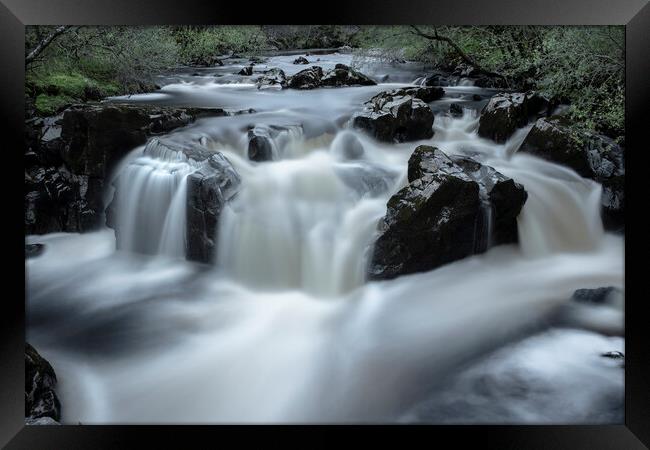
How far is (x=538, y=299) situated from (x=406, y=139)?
4.40ft

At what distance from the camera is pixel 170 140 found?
3.69m

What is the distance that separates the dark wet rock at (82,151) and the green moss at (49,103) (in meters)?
0.07

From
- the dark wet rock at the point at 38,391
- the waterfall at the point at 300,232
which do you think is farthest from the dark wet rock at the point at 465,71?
the dark wet rock at the point at 38,391

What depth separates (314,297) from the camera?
3.45m

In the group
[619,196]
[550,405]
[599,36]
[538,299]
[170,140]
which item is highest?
[599,36]

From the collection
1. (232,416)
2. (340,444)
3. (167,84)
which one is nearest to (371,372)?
(340,444)

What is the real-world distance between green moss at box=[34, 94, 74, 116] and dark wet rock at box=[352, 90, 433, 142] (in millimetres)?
1858

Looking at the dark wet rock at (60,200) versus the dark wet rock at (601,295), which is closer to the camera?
the dark wet rock at (601,295)

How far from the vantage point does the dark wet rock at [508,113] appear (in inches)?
139

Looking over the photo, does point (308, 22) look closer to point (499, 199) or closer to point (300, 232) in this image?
point (300, 232)

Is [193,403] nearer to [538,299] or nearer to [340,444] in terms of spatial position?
[340,444]

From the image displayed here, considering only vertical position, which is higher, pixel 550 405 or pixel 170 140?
pixel 170 140

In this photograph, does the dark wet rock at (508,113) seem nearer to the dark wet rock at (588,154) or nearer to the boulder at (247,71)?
the dark wet rock at (588,154)

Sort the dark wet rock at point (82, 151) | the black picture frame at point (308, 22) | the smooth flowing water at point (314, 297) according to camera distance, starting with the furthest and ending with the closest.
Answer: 1. the dark wet rock at point (82, 151)
2. the smooth flowing water at point (314, 297)
3. the black picture frame at point (308, 22)
